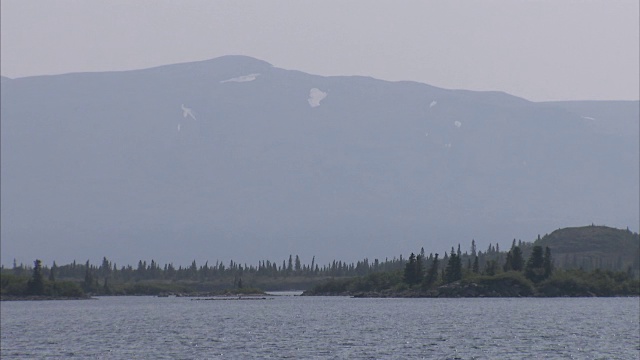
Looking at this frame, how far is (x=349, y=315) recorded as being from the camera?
198 meters

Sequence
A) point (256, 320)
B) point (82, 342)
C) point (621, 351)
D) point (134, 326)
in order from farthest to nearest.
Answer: point (256, 320)
point (134, 326)
point (82, 342)
point (621, 351)

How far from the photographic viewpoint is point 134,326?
171m

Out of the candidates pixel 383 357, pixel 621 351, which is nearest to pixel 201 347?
pixel 383 357

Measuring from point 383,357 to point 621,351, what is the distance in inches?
975

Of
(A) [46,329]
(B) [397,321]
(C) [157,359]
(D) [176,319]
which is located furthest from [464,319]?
(C) [157,359]

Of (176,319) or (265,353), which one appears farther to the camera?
(176,319)

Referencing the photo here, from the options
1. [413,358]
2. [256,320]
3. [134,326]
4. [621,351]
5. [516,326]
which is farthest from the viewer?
[256,320]

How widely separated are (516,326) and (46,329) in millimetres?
65240

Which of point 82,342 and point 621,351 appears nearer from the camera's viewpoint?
point 621,351

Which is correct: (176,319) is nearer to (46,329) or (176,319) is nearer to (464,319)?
(46,329)

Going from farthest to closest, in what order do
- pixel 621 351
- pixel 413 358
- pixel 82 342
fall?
pixel 82 342
pixel 621 351
pixel 413 358

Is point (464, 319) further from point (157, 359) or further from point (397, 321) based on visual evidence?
point (157, 359)

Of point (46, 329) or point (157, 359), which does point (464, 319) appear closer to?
point (46, 329)

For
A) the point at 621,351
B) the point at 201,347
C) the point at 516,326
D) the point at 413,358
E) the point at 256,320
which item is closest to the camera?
the point at 413,358
